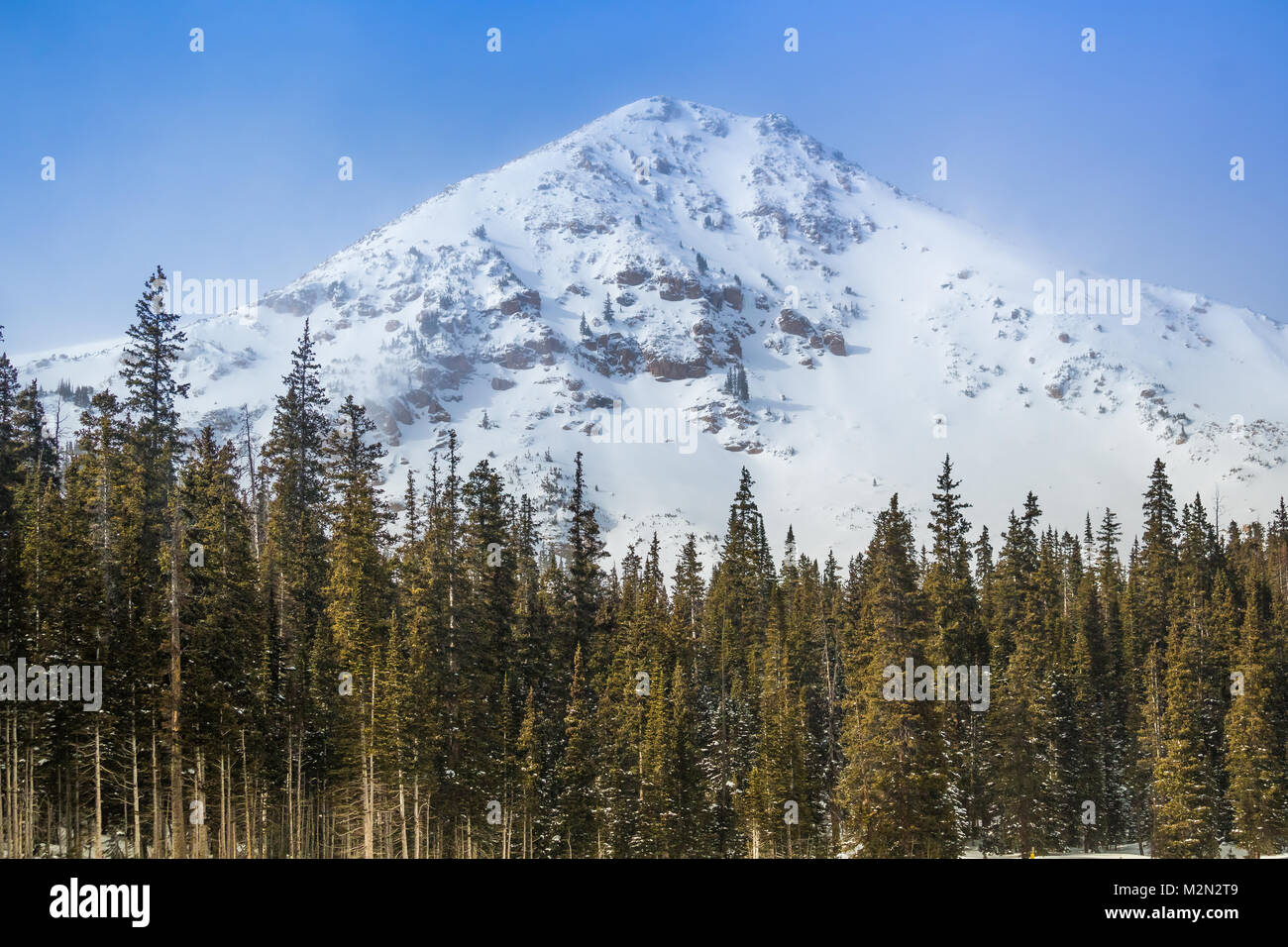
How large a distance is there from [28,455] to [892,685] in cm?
5013

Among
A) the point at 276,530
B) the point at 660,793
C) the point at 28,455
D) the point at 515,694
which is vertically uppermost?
the point at 28,455

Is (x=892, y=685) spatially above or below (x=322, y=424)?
below

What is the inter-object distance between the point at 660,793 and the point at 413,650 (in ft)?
56.8

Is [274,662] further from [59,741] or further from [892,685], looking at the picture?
[892,685]

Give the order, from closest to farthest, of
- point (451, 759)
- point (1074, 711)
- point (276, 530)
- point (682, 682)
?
point (451, 759) → point (276, 530) → point (682, 682) → point (1074, 711)

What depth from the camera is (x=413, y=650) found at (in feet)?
147

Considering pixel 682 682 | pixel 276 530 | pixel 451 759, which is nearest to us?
pixel 451 759
